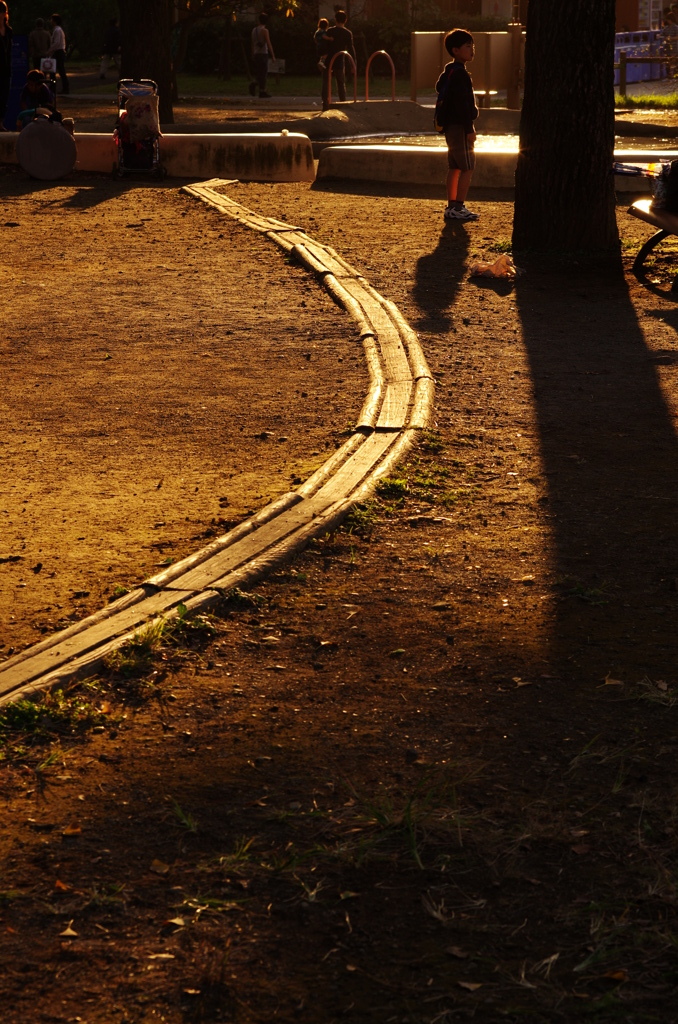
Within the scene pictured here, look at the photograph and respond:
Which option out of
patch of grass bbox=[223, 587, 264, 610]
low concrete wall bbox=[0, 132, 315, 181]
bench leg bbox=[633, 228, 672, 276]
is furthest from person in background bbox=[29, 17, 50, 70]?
patch of grass bbox=[223, 587, 264, 610]

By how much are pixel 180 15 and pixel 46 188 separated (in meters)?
30.2

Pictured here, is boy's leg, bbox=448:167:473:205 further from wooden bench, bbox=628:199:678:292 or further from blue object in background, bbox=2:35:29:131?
blue object in background, bbox=2:35:29:131

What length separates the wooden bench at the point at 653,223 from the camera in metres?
9.67

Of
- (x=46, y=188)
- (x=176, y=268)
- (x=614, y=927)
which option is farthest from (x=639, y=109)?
(x=614, y=927)

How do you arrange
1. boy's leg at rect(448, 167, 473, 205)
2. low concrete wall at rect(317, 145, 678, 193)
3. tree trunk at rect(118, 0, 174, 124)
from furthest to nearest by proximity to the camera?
tree trunk at rect(118, 0, 174, 124) → low concrete wall at rect(317, 145, 678, 193) → boy's leg at rect(448, 167, 473, 205)

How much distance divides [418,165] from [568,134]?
5.13 metres

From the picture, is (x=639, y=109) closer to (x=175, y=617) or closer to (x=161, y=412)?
(x=161, y=412)

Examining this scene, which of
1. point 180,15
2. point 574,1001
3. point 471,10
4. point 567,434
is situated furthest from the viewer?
point 471,10

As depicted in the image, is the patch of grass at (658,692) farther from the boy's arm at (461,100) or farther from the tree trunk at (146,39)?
the tree trunk at (146,39)

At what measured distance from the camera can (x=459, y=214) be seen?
12648mm

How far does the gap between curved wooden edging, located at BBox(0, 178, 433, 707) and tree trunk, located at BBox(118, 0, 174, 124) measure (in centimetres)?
1313

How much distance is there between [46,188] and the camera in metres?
15.6

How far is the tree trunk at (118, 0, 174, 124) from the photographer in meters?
19.5

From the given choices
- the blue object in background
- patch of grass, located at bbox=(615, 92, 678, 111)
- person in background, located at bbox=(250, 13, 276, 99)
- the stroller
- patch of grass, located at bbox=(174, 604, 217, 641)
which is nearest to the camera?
patch of grass, located at bbox=(174, 604, 217, 641)
